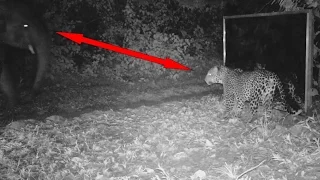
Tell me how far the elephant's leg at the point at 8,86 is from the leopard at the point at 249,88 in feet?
14.8

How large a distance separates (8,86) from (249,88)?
17.4ft

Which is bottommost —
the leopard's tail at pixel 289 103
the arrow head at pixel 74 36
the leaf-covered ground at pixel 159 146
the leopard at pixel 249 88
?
the leaf-covered ground at pixel 159 146

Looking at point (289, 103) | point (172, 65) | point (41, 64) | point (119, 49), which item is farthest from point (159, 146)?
point (172, 65)

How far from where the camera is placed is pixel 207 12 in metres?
13.9

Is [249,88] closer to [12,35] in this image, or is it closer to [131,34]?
[12,35]

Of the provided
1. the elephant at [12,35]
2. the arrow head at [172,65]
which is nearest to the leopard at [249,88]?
the elephant at [12,35]

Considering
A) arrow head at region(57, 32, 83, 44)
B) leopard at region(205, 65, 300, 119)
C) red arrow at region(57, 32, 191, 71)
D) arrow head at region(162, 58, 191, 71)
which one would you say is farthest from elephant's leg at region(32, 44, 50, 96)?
leopard at region(205, 65, 300, 119)

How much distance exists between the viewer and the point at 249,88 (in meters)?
5.91

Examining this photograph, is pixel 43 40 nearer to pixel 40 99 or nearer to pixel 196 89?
pixel 40 99

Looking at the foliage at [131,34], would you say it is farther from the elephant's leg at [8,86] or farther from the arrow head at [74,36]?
the elephant's leg at [8,86]

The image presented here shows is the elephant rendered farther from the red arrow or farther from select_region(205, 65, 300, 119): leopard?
select_region(205, 65, 300, 119): leopard

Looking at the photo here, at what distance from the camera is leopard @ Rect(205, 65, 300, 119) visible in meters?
5.82

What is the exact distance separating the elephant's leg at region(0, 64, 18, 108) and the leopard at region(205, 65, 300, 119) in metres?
4.50

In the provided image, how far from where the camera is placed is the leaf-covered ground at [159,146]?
13.2 ft
